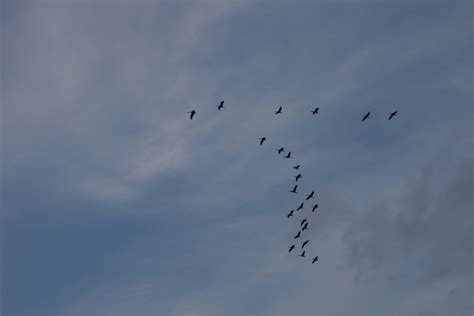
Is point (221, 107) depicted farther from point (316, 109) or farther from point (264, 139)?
point (316, 109)

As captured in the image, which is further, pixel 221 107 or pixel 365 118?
pixel 365 118

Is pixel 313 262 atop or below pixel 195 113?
below

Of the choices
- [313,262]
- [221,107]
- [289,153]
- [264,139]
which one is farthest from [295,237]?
[221,107]

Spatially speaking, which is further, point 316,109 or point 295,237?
point 295,237

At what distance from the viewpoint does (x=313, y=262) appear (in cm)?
19725

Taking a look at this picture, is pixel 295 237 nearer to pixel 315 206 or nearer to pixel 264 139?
pixel 315 206

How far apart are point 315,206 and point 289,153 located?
707 inches

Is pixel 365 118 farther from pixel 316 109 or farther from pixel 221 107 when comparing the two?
pixel 221 107

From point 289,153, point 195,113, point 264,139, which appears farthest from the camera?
point 289,153

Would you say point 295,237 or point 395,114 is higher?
point 395,114

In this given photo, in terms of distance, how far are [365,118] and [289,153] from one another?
24.7m

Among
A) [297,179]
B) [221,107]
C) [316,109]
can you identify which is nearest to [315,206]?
[297,179]

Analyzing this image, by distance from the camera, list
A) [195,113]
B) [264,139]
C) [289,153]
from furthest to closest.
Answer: [289,153], [264,139], [195,113]

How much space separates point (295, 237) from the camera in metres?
200
